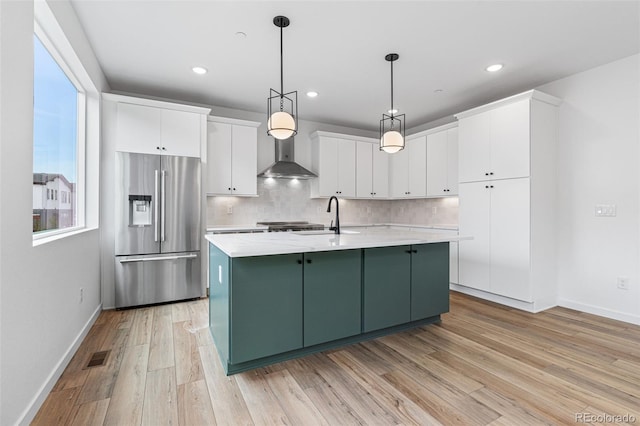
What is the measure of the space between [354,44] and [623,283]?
Result: 3482mm

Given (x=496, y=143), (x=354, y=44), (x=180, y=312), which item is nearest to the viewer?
(x=354, y=44)

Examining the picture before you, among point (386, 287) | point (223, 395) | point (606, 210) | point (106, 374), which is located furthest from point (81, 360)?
point (606, 210)

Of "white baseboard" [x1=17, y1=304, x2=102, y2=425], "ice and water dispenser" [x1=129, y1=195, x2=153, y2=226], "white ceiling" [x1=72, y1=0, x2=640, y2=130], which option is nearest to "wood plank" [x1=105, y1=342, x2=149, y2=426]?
"white baseboard" [x1=17, y1=304, x2=102, y2=425]

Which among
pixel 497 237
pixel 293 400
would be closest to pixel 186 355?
pixel 293 400

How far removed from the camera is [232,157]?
4.31 metres

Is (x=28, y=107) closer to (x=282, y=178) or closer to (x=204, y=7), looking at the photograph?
(x=204, y=7)

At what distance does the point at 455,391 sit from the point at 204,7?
312cm

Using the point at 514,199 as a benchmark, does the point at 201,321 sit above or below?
below

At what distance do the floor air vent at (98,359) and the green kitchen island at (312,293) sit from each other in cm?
77

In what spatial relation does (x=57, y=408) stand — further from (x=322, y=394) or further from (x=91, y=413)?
(x=322, y=394)

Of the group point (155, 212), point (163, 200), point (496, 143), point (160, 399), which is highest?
point (496, 143)

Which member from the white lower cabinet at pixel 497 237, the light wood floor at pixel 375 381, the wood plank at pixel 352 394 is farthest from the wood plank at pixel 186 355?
the white lower cabinet at pixel 497 237

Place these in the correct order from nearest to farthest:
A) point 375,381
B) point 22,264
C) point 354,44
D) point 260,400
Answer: point 22,264
point 260,400
point 375,381
point 354,44

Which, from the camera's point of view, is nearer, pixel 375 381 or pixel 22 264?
pixel 22 264
